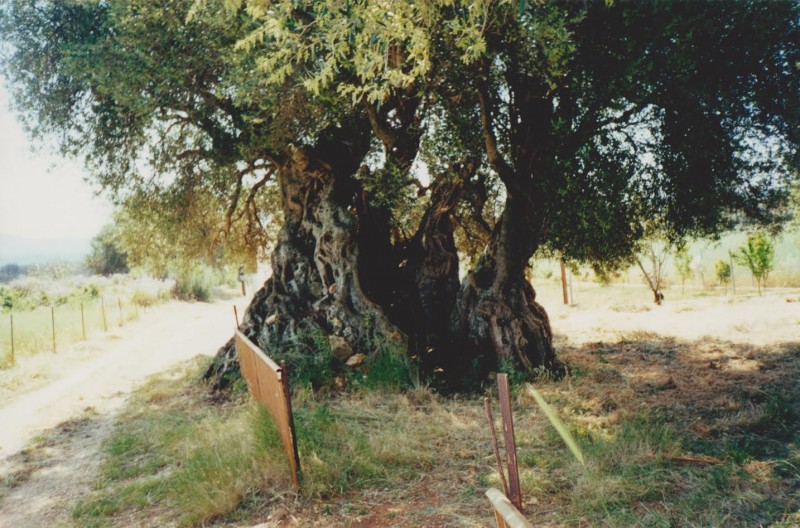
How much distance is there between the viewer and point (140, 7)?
30.8 feet

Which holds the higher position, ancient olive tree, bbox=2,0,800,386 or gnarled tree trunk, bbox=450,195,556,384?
ancient olive tree, bbox=2,0,800,386

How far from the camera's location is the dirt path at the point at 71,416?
22.6ft

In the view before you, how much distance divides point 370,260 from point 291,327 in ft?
7.03

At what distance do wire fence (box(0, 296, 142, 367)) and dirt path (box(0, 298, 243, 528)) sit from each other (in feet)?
2.47

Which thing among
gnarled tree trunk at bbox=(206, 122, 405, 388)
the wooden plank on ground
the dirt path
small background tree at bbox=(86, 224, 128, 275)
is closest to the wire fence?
the dirt path

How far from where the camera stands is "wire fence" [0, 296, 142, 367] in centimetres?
1577

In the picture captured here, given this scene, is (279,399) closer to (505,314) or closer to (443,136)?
(505,314)

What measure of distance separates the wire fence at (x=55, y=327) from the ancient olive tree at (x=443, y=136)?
6092mm

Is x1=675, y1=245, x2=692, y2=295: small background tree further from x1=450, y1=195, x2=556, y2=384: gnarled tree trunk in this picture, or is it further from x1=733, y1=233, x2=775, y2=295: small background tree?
x1=450, y1=195, x2=556, y2=384: gnarled tree trunk

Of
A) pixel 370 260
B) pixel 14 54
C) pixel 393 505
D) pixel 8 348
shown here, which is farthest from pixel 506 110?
pixel 8 348

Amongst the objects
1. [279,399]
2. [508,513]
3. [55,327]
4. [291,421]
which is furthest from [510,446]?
[55,327]

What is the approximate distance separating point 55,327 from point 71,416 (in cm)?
977

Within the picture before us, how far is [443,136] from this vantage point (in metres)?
11.0

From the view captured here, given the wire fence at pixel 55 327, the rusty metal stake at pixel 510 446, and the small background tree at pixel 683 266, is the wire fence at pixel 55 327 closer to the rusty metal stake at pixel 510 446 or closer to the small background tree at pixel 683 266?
the rusty metal stake at pixel 510 446
